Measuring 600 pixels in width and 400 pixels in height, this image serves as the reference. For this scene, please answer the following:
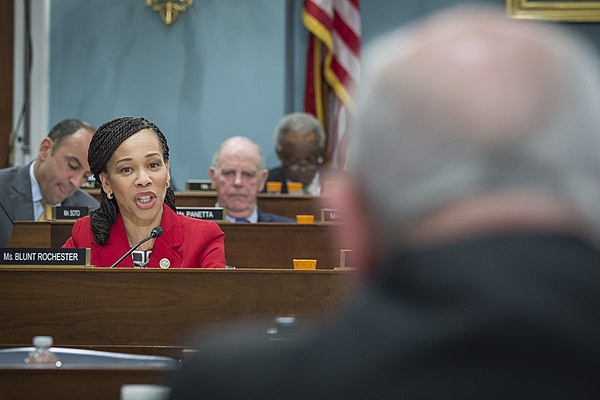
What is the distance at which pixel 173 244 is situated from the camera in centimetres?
435

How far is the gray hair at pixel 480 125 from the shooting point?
3.01 ft

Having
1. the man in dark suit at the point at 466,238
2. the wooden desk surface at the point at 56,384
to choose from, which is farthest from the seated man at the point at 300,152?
the man in dark suit at the point at 466,238

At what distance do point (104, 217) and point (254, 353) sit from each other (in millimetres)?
3521

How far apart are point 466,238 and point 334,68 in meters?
7.76

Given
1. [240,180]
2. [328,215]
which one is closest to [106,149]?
[328,215]

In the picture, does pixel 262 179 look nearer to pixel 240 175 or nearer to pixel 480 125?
pixel 240 175

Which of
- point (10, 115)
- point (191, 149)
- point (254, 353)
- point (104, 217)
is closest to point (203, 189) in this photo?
point (191, 149)

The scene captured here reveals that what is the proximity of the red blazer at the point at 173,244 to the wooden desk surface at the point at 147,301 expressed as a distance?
692 mm

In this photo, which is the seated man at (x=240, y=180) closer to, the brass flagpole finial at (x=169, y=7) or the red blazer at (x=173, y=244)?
the brass flagpole finial at (x=169, y=7)

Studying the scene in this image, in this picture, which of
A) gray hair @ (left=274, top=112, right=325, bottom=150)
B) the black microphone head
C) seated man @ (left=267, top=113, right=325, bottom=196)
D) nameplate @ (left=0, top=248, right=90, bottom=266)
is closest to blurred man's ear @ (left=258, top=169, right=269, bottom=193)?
seated man @ (left=267, top=113, right=325, bottom=196)

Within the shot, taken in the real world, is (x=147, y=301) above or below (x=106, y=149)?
below

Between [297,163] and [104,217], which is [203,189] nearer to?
[297,163]

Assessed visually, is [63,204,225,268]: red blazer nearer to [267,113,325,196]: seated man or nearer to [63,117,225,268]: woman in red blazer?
[63,117,225,268]: woman in red blazer

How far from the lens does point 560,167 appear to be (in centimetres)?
92
